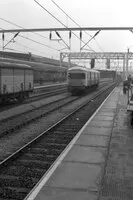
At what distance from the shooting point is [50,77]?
173 ft

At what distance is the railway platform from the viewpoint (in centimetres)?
623

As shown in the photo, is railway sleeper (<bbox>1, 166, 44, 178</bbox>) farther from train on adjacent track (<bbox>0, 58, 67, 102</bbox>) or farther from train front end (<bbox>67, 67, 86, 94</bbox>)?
train front end (<bbox>67, 67, 86, 94</bbox>)

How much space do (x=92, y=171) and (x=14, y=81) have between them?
647 inches

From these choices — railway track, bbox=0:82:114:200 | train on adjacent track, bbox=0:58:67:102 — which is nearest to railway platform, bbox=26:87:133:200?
railway track, bbox=0:82:114:200

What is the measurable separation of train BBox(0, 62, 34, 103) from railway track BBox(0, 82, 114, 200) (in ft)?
26.7

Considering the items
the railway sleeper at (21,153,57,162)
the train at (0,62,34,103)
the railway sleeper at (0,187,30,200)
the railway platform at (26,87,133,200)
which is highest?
the train at (0,62,34,103)

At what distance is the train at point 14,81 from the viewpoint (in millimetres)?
21266

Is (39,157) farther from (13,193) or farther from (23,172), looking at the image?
(13,193)

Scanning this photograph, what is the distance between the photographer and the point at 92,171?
7.71 m

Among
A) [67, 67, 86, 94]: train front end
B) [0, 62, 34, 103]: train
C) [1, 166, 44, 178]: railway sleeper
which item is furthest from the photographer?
[67, 67, 86, 94]: train front end

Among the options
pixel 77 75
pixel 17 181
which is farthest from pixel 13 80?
pixel 17 181

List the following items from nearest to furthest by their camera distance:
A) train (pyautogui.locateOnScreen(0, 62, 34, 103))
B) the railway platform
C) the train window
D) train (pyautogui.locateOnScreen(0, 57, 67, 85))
A: the railway platform < train (pyautogui.locateOnScreen(0, 62, 34, 103)) < the train window < train (pyautogui.locateOnScreen(0, 57, 67, 85))

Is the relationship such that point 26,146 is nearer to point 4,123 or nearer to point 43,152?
point 43,152

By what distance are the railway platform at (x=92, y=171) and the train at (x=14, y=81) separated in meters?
10.3
